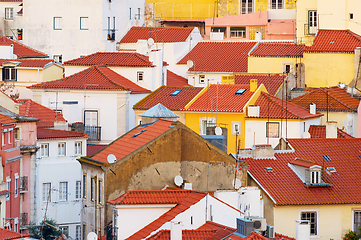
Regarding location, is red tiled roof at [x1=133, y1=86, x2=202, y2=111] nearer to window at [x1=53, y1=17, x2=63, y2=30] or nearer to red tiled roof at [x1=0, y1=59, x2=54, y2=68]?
red tiled roof at [x1=0, y1=59, x2=54, y2=68]

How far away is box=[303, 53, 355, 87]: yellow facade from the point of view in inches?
2564

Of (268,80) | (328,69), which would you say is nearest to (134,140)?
(268,80)

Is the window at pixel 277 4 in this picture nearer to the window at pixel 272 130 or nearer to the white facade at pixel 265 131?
the white facade at pixel 265 131

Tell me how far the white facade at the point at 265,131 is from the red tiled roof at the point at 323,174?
22.8 feet

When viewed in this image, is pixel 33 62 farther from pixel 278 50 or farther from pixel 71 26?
pixel 278 50

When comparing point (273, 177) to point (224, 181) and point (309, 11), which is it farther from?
point (309, 11)

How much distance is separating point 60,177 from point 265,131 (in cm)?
1041

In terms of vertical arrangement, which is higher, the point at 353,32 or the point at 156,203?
the point at 353,32

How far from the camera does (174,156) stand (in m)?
35.8

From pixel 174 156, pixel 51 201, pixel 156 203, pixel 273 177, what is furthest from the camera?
pixel 51 201

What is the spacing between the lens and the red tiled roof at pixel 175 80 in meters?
67.6

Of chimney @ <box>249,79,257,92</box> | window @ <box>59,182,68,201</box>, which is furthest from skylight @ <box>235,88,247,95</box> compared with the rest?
window @ <box>59,182,68,201</box>

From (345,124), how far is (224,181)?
A: 22619mm

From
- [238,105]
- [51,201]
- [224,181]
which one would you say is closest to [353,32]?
[238,105]
